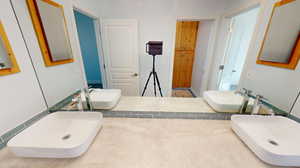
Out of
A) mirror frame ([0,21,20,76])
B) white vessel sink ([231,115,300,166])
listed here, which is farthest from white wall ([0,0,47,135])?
white vessel sink ([231,115,300,166])

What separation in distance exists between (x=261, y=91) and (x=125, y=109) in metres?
1.22

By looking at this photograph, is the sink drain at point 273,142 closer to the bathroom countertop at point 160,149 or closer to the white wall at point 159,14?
the bathroom countertop at point 160,149

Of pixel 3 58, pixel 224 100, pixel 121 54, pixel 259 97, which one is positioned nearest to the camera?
pixel 3 58

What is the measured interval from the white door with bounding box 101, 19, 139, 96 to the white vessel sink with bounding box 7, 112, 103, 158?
1.48 ft

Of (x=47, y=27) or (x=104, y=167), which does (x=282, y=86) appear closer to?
(x=104, y=167)

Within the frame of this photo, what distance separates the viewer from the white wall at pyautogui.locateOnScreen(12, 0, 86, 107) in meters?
0.71

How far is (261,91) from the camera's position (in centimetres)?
89

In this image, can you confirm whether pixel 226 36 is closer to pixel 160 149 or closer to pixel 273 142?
pixel 273 142

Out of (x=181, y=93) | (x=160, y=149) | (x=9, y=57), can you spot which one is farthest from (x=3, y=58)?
(x=181, y=93)

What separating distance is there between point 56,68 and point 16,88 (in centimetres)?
27

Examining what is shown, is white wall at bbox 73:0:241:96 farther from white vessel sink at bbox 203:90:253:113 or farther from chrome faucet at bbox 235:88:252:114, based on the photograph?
chrome faucet at bbox 235:88:252:114

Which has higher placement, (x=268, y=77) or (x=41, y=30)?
(x=41, y=30)

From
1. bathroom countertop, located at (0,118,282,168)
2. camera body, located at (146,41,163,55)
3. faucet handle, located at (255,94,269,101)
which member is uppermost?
camera body, located at (146,41,163,55)

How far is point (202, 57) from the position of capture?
1.08m
